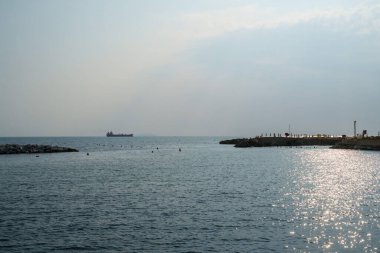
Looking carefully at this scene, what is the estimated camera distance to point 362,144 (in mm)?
121250

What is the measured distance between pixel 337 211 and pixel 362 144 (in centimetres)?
9782

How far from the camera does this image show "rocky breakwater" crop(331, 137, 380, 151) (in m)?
115

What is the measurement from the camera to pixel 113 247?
2219cm

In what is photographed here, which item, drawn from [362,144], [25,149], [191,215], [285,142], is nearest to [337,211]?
[191,215]

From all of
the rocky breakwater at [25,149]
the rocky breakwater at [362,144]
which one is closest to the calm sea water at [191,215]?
the rocky breakwater at [362,144]

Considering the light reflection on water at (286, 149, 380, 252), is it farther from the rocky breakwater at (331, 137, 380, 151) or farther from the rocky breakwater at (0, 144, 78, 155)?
the rocky breakwater at (0, 144, 78, 155)

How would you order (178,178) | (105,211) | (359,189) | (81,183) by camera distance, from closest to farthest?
(105,211) < (359,189) < (81,183) < (178,178)

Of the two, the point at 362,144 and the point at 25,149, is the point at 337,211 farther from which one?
the point at 25,149

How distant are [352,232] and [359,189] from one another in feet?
66.0

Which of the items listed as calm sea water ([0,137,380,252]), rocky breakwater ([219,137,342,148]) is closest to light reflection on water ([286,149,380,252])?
calm sea water ([0,137,380,252])

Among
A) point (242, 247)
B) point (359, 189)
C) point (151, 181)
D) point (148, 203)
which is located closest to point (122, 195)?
point (148, 203)

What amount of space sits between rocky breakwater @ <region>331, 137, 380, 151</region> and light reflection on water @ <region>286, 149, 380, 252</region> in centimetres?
6568

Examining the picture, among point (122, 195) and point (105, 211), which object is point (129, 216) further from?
point (122, 195)

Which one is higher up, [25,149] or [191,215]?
[25,149]
